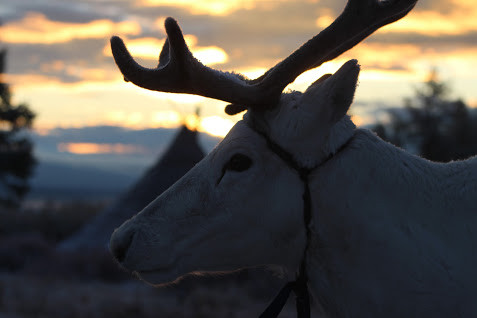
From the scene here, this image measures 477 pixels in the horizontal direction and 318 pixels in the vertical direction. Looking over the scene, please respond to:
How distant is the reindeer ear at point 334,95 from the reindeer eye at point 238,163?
339 mm

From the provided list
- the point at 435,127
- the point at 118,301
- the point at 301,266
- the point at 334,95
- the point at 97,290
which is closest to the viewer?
the point at 334,95

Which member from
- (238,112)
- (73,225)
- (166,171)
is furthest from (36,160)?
(238,112)

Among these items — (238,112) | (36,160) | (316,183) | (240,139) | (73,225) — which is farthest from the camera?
(36,160)

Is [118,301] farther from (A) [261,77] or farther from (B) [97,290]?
(A) [261,77]

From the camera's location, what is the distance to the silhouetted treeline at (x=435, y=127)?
22.2 meters

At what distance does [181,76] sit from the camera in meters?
2.86

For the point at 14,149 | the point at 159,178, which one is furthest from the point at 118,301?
the point at 14,149

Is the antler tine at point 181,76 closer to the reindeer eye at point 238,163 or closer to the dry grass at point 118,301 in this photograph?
the reindeer eye at point 238,163

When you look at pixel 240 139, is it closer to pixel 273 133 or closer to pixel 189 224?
pixel 273 133

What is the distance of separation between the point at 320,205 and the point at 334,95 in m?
0.43

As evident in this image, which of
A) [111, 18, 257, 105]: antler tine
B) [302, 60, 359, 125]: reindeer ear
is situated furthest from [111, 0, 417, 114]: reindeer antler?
[302, 60, 359, 125]: reindeer ear

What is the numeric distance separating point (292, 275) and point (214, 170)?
21.6 inches

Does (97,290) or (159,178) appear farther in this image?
(159,178)

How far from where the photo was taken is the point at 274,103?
2.75 metres
